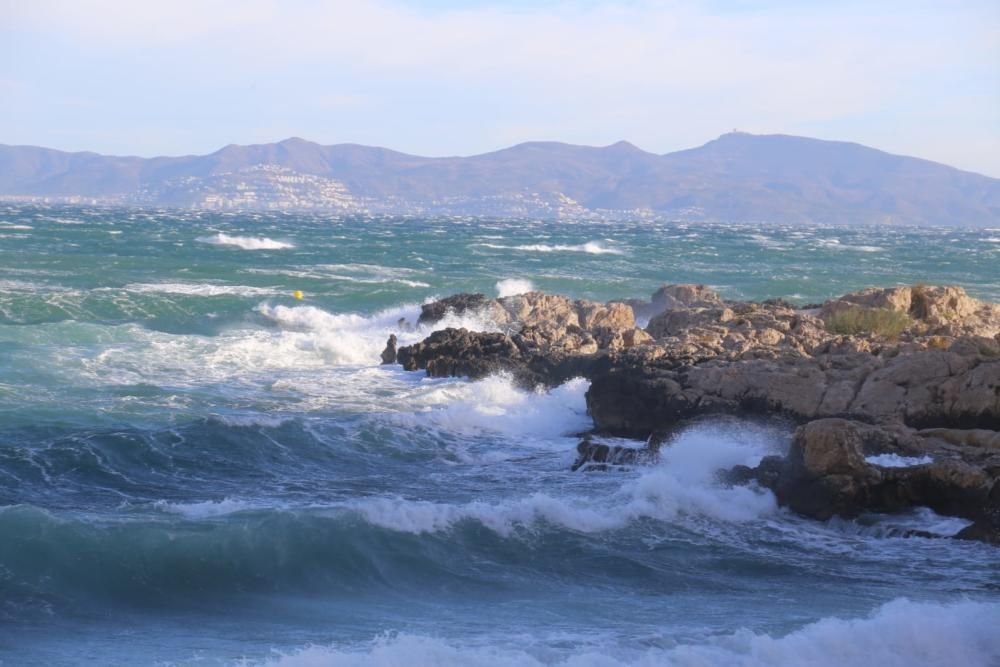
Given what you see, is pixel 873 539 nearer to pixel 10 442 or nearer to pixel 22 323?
pixel 10 442

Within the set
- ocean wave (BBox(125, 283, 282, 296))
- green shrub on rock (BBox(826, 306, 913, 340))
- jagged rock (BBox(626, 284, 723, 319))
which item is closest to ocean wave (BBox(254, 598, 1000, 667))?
green shrub on rock (BBox(826, 306, 913, 340))

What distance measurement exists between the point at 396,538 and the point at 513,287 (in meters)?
27.1

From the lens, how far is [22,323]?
27609 millimetres

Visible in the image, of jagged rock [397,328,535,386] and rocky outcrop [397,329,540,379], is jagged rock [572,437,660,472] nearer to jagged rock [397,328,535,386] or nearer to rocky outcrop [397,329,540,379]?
jagged rock [397,328,535,386]

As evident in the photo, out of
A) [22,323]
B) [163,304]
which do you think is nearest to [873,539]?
[22,323]

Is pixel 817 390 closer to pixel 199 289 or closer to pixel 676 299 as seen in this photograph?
pixel 676 299

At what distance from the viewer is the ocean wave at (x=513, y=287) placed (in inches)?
1501

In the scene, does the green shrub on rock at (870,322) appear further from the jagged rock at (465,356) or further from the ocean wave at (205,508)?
the ocean wave at (205,508)

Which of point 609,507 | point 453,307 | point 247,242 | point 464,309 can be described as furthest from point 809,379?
point 247,242

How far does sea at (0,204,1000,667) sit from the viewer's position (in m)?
9.28

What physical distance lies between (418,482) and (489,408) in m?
4.18

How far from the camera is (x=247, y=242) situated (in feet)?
210

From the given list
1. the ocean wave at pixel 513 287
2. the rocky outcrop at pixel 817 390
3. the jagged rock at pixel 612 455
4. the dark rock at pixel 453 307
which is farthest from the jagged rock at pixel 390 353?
the ocean wave at pixel 513 287

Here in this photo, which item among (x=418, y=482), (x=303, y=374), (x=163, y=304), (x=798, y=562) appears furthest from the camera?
(x=163, y=304)
